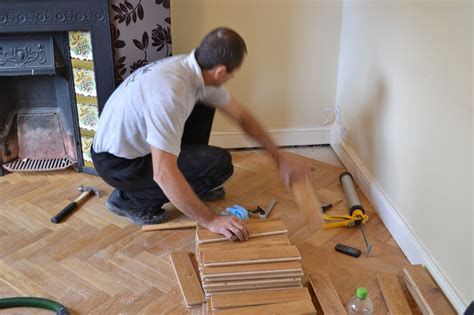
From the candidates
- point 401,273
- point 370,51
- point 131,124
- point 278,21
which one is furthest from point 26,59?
point 401,273

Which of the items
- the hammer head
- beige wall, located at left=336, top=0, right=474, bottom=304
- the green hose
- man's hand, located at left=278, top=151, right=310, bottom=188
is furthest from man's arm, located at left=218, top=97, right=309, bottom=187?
the green hose

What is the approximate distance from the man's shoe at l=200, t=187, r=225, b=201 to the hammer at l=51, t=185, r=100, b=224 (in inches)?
21.0

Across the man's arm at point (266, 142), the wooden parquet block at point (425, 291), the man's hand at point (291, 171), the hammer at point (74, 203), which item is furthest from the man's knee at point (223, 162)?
the wooden parquet block at point (425, 291)

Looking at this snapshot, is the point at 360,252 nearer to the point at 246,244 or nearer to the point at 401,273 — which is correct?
the point at 401,273

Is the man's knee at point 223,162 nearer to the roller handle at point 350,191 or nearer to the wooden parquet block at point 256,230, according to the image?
the wooden parquet block at point 256,230

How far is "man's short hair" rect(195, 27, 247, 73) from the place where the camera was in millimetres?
1839

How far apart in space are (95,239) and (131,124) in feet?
1.81

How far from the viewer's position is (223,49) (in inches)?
72.6

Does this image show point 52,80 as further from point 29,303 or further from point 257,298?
point 257,298

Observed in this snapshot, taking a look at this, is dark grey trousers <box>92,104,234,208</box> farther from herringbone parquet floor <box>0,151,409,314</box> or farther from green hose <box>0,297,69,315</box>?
green hose <box>0,297,69,315</box>

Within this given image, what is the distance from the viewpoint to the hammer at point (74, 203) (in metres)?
2.38

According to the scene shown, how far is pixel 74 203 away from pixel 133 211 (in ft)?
1.04

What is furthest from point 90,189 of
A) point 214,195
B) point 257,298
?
point 257,298

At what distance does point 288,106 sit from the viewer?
124 inches
